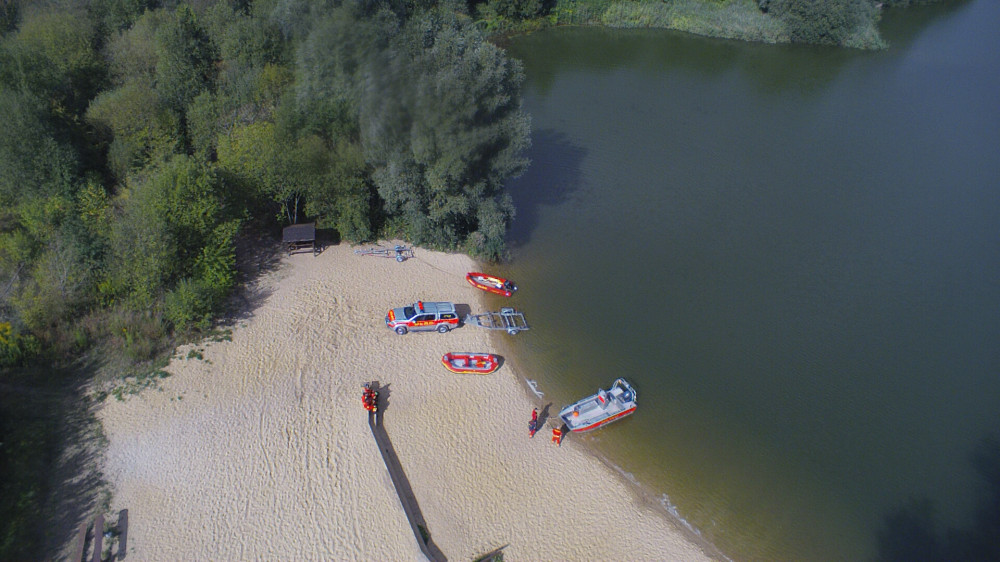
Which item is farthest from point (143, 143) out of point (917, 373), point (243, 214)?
point (917, 373)

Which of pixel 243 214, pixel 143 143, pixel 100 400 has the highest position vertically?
pixel 143 143

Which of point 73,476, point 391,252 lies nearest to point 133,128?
point 391,252

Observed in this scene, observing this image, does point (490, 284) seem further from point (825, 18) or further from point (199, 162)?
point (825, 18)

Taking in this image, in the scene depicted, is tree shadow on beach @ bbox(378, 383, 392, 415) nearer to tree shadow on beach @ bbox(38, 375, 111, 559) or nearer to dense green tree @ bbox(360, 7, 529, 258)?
tree shadow on beach @ bbox(38, 375, 111, 559)

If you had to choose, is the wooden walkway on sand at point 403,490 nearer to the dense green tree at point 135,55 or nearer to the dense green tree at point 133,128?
the dense green tree at point 133,128

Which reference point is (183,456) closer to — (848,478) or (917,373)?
(848,478)
